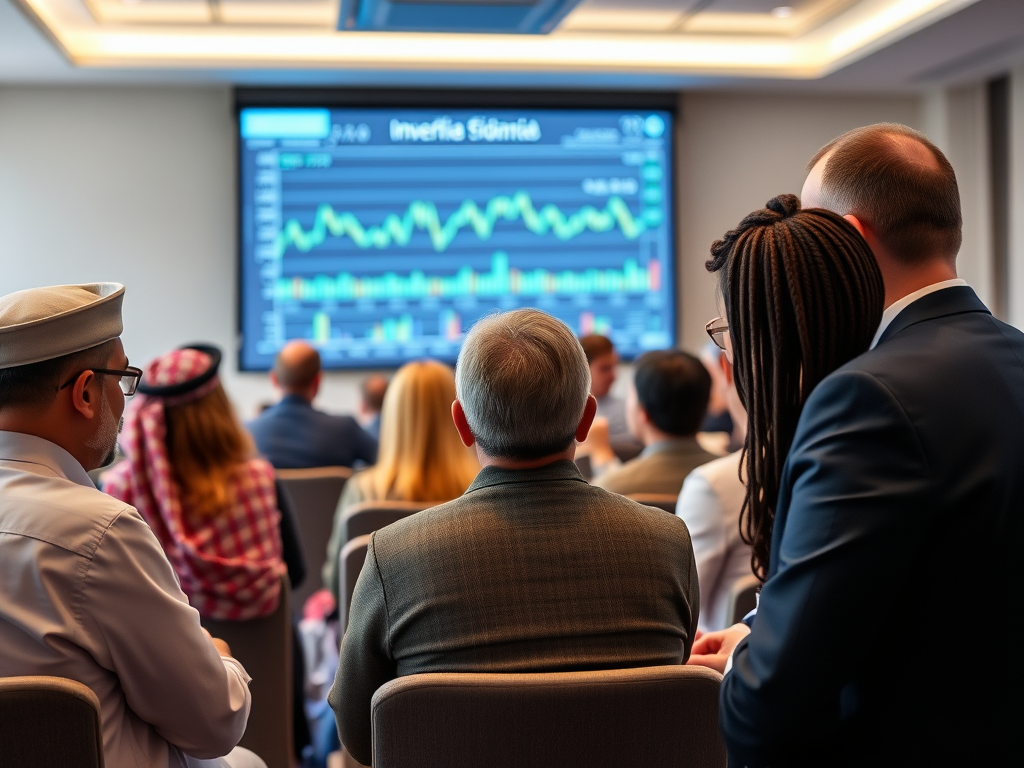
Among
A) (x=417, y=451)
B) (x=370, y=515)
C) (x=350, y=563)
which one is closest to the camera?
(x=350, y=563)

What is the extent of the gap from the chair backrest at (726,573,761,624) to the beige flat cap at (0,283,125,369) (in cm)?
119

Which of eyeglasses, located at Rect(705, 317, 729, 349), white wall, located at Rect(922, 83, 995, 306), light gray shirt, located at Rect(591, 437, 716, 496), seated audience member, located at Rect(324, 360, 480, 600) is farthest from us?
white wall, located at Rect(922, 83, 995, 306)

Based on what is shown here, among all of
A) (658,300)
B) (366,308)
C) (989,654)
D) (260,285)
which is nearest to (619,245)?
(658,300)

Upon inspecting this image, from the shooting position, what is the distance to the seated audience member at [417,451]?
111 inches

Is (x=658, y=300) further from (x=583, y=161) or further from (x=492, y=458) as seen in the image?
(x=492, y=458)

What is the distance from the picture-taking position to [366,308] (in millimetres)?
6500

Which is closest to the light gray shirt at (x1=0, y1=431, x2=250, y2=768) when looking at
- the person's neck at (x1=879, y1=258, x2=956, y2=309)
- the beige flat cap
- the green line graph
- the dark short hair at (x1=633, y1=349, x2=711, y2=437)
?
the beige flat cap

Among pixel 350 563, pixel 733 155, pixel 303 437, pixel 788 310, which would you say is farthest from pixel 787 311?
pixel 733 155

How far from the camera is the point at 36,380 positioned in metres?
1.48

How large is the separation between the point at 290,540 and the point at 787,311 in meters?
1.85

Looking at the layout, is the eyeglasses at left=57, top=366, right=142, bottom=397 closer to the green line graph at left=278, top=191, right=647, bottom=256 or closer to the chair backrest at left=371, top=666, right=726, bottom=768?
the chair backrest at left=371, top=666, right=726, bottom=768

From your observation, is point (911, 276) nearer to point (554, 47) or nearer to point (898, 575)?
point (898, 575)

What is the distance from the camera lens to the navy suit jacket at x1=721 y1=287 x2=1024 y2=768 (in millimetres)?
934

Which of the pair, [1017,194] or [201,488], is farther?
[1017,194]
